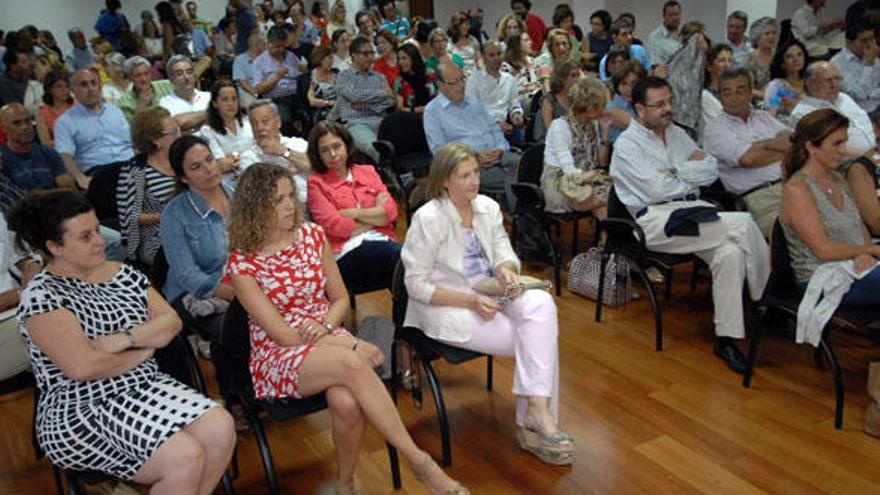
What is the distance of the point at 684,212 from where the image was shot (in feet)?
11.7

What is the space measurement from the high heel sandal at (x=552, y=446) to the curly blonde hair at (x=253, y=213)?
50.0 inches

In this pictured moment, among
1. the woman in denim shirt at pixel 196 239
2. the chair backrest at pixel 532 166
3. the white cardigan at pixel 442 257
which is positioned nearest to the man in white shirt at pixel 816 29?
the chair backrest at pixel 532 166

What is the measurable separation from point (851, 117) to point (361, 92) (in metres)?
3.73

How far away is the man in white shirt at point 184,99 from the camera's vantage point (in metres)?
5.25

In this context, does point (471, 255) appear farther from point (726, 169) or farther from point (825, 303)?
point (726, 169)

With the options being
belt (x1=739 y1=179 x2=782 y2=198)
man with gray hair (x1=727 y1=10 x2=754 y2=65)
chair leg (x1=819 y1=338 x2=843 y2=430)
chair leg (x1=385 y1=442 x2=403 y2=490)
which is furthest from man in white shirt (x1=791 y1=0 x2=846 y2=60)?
chair leg (x1=385 y1=442 x2=403 y2=490)

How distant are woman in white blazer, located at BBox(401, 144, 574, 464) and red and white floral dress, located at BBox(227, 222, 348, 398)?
0.37 metres

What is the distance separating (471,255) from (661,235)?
1171 millimetres

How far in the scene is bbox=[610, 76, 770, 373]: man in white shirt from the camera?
3514 millimetres

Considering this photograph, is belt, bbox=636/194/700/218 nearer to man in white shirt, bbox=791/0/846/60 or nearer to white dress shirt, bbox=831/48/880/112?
white dress shirt, bbox=831/48/880/112

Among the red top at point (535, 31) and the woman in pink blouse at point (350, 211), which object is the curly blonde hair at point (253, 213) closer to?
the woman in pink blouse at point (350, 211)

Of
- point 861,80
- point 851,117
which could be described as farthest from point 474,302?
point 861,80

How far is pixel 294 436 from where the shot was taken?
3131 mm

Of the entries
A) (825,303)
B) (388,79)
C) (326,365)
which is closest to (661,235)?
(825,303)
